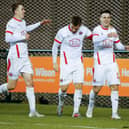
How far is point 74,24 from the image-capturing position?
1363 cm

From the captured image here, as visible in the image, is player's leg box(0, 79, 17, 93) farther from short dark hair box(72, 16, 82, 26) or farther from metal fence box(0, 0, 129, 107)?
metal fence box(0, 0, 129, 107)

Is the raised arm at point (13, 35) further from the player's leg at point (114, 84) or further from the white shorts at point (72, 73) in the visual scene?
the player's leg at point (114, 84)

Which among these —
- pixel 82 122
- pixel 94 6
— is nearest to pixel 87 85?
pixel 94 6

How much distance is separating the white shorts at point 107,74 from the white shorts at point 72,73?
0.28m

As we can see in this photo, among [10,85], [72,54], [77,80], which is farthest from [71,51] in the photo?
[10,85]

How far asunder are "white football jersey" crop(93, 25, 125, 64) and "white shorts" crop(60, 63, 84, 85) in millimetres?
388

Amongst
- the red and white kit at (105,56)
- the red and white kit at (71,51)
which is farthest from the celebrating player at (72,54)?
the red and white kit at (105,56)

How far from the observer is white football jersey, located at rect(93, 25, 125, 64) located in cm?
1348

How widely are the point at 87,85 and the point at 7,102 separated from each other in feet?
7.26

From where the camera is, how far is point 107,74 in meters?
13.7

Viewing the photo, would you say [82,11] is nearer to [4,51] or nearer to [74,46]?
[4,51]

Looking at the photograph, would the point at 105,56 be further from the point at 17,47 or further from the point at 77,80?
the point at 17,47

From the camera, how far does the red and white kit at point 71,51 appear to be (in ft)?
45.3

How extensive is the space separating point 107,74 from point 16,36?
5.58 ft
